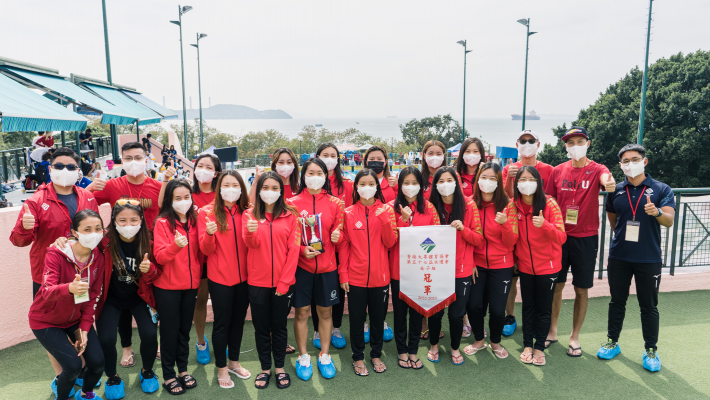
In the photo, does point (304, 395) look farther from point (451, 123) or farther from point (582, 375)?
point (451, 123)

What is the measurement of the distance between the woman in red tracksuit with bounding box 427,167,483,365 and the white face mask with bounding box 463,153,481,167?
642 mm

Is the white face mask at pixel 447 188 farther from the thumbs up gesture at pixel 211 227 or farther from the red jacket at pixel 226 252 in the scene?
the thumbs up gesture at pixel 211 227

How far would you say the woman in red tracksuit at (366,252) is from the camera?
12.9ft

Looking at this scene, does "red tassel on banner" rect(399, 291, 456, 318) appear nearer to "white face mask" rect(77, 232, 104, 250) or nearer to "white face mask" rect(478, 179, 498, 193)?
"white face mask" rect(478, 179, 498, 193)

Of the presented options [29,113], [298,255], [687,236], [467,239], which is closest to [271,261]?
[298,255]

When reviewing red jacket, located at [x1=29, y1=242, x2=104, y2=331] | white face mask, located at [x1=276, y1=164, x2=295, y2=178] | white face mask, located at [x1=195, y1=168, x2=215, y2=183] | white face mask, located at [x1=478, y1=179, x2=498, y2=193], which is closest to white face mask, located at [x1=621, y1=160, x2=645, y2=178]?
white face mask, located at [x1=478, y1=179, x2=498, y2=193]

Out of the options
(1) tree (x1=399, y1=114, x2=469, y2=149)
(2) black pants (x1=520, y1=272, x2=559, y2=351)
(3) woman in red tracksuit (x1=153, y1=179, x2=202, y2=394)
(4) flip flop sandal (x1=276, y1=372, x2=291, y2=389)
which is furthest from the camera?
(1) tree (x1=399, y1=114, x2=469, y2=149)

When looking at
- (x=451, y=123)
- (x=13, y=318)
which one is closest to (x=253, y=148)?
(x=451, y=123)

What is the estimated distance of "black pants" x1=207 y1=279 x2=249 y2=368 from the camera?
3.76 m

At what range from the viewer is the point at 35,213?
3600 mm

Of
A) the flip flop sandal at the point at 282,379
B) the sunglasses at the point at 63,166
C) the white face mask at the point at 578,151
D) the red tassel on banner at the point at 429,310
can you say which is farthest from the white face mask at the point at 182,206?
the white face mask at the point at 578,151

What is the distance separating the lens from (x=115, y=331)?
363 cm

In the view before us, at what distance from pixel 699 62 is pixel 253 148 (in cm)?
4316

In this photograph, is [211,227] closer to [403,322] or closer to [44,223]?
[44,223]
